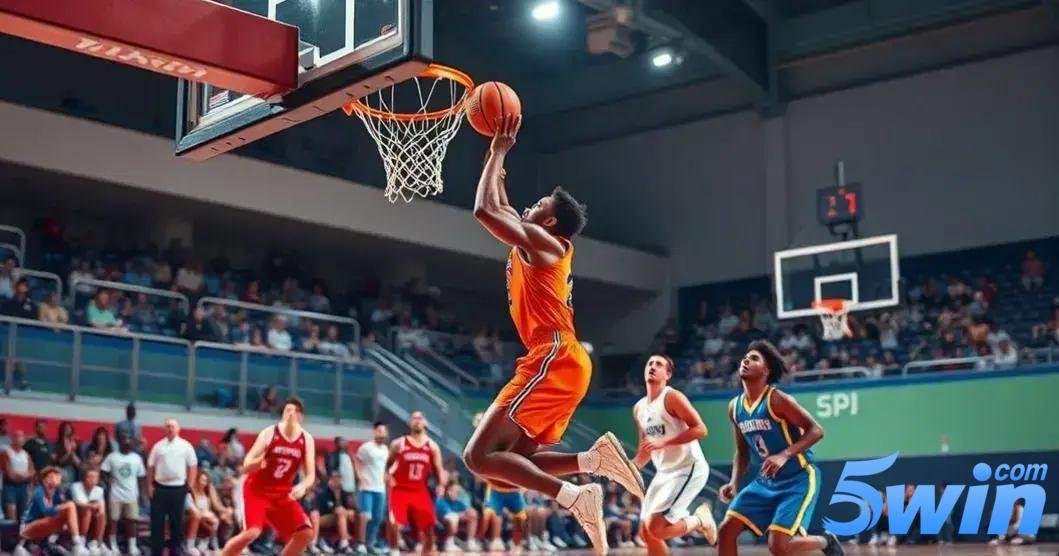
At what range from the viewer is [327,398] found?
57.3ft

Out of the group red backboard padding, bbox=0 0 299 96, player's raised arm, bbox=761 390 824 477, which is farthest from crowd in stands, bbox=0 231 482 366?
player's raised arm, bbox=761 390 824 477

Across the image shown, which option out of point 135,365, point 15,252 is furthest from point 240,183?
point 135,365

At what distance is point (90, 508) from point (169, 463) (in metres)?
1.12

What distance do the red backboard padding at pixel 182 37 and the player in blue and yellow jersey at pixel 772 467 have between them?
3.43 m

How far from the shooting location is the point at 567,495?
555cm

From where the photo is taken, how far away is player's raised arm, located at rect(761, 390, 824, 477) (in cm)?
686

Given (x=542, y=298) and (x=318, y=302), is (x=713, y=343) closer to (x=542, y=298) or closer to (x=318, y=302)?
(x=318, y=302)

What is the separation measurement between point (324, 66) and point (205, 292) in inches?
484

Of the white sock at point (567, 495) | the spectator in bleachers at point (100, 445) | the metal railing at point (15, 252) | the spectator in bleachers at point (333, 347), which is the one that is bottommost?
the spectator in bleachers at point (100, 445)

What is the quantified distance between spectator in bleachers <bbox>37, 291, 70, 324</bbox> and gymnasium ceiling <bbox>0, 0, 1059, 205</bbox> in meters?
4.54

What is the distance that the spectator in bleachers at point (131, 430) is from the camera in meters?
13.5

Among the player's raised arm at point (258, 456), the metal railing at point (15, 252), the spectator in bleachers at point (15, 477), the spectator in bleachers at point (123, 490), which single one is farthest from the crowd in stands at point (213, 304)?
the player's raised arm at point (258, 456)

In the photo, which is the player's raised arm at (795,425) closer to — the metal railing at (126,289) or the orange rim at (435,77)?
the orange rim at (435,77)

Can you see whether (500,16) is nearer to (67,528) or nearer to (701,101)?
(701,101)
